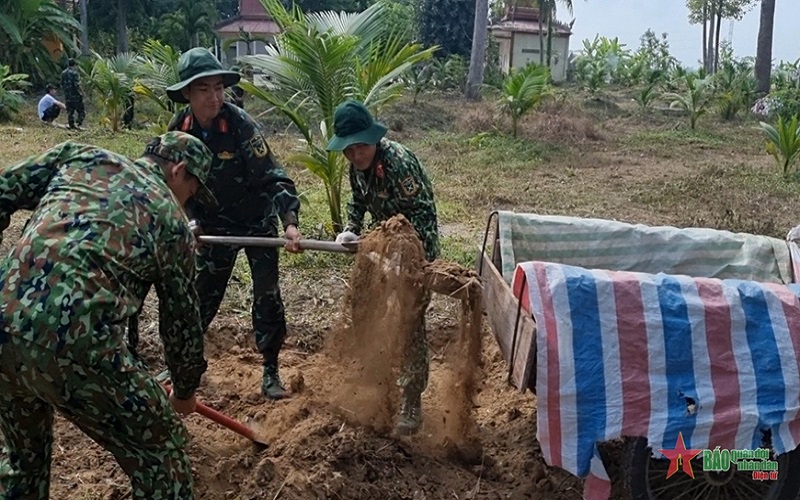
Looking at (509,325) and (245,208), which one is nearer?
(509,325)

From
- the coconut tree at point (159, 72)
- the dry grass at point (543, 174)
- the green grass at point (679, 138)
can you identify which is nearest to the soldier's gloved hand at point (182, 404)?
the dry grass at point (543, 174)

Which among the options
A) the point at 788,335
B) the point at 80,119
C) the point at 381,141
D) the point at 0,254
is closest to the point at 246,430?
the point at 381,141

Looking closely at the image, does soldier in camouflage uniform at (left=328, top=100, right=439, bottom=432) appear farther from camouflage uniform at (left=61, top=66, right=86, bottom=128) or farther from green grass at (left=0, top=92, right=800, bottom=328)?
camouflage uniform at (left=61, top=66, right=86, bottom=128)

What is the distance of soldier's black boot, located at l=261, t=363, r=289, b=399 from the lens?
4168 mm

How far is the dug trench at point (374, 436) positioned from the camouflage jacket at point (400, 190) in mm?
324

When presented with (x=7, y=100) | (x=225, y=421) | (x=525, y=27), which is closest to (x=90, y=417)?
(x=225, y=421)

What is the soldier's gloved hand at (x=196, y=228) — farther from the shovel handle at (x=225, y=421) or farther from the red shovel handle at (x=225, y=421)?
the red shovel handle at (x=225, y=421)

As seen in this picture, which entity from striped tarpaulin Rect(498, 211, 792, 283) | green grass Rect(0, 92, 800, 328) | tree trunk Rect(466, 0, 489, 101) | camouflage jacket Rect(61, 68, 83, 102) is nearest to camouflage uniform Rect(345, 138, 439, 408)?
striped tarpaulin Rect(498, 211, 792, 283)

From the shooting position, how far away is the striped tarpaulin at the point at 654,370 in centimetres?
293

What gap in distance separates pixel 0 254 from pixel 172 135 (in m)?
4.29

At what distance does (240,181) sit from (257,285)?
1.79ft

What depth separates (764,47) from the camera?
21.4 meters

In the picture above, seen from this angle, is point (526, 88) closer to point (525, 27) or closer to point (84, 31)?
point (84, 31)

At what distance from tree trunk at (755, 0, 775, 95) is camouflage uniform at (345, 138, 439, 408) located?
67.1ft
